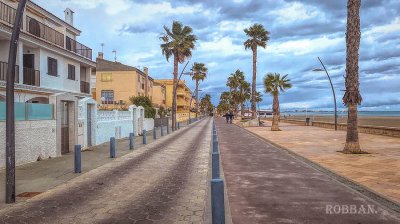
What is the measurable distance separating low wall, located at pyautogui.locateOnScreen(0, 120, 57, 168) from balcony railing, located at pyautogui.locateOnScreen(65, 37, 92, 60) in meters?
14.0

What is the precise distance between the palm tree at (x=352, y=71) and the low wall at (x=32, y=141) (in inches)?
540

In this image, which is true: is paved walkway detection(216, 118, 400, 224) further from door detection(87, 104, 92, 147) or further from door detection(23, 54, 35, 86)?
door detection(23, 54, 35, 86)

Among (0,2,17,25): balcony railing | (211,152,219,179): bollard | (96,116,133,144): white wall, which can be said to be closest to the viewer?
(211,152,219,179): bollard

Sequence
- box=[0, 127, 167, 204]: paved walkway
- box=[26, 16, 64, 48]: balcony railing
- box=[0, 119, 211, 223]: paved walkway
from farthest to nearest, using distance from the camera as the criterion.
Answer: box=[26, 16, 64, 48]: balcony railing < box=[0, 127, 167, 204]: paved walkway < box=[0, 119, 211, 223]: paved walkway

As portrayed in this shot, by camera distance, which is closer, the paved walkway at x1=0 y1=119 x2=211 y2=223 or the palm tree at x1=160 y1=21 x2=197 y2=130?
the paved walkway at x1=0 y1=119 x2=211 y2=223

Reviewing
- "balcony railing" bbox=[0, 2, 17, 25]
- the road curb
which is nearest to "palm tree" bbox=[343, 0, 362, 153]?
the road curb

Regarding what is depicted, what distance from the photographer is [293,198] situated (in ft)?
27.5

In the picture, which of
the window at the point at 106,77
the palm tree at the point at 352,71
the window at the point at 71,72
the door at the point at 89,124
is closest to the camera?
the palm tree at the point at 352,71

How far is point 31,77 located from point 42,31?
4.12 m

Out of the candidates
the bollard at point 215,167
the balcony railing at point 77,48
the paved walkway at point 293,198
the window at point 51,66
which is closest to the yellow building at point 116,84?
the balcony railing at point 77,48

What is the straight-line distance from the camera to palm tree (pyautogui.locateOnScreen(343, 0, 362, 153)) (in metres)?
17.2

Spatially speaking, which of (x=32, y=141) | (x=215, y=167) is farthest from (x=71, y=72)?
(x=215, y=167)

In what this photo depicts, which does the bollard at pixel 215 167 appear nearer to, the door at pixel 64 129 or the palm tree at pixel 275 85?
the door at pixel 64 129

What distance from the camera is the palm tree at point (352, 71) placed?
17.2 meters
